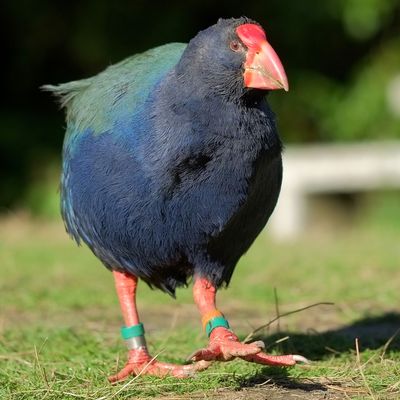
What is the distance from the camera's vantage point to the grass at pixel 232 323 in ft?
11.1

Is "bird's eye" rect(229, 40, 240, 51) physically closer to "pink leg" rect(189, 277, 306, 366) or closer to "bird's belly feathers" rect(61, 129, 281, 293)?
"bird's belly feathers" rect(61, 129, 281, 293)

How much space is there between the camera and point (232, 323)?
5.02 meters

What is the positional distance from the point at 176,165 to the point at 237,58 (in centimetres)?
42

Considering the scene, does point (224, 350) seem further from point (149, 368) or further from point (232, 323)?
point (232, 323)

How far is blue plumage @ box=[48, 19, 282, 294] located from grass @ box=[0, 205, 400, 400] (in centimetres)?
44

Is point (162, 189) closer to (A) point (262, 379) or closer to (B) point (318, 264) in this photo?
(A) point (262, 379)

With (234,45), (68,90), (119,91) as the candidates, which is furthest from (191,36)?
(234,45)

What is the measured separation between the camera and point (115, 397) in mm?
3205

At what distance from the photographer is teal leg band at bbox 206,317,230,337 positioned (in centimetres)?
364

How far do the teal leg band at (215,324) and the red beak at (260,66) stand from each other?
Result: 0.87 meters

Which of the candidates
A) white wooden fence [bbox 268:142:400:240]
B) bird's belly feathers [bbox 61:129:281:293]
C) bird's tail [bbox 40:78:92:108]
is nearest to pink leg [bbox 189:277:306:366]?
bird's belly feathers [bbox 61:129:281:293]

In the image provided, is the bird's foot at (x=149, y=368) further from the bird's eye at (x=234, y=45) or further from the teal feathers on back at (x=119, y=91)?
the bird's eye at (x=234, y=45)

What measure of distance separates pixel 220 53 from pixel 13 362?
1.46 m

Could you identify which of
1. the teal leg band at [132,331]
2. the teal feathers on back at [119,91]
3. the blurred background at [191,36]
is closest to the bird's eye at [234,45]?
the teal feathers on back at [119,91]
